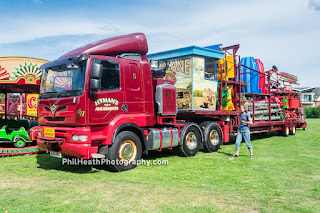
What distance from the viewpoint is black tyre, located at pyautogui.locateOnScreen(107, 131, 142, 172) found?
6875 millimetres

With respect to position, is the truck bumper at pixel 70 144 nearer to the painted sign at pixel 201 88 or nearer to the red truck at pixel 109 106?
the red truck at pixel 109 106

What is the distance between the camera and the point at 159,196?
5051 millimetres

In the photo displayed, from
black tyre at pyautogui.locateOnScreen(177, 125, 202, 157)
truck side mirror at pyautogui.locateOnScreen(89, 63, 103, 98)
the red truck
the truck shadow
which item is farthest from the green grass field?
truck side mirror at pyautogui.locateOnScreen(89, 63, 103, 98)

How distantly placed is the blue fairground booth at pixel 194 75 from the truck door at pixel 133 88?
1.81 meters

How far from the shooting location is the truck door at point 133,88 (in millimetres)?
7496

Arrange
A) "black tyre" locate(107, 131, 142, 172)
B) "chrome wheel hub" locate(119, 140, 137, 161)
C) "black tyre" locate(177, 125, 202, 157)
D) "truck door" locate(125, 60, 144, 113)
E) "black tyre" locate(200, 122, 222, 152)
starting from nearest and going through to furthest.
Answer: "black tyre" locate(107, 131, 142, 172)
"chrome wheel hub" locate(119, 140, 137, 161)
"truck door" locate(125, 60, 144, 113)
"black tyre" locate(177, 125, 202, 157)
"black tyre" locate(200, 122, 222, 152)

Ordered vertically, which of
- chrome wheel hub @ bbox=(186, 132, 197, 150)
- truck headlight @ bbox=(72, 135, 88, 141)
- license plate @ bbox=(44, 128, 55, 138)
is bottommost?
chrome wheel hub @ bbox=(186, 132, 197, 150)

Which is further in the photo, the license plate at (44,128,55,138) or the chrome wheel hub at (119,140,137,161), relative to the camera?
the chrome wheel hub at (119,140,137,161)

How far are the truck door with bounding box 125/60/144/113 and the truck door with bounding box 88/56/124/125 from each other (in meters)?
0.22

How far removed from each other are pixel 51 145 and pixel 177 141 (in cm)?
383

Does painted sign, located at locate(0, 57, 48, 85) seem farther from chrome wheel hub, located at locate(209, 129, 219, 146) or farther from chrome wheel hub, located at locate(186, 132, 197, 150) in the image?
chrome wheel hub, located at locate(209, 129, 219, 146)

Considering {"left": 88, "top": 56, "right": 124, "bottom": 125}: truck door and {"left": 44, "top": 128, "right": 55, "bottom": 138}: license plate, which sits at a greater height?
{"left": 88, "top": 56, "right": 124, "bottom": 125}: truck door

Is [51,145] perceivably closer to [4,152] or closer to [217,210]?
[4,152]

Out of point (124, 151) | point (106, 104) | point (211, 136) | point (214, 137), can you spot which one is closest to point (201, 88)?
point (211, 136)
